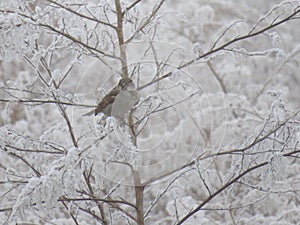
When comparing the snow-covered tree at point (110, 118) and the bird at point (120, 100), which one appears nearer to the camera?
the snow-covered tree at point (110, 118)

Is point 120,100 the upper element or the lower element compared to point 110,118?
upper

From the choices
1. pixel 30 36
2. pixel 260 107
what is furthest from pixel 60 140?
pixel 30 36

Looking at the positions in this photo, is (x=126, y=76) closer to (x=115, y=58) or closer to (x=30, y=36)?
Result: (x=115, y=58)

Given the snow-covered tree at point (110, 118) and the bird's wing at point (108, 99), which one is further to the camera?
the bird's wing at point (108, 99)

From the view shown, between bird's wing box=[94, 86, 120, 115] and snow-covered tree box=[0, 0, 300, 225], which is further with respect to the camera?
bird's wing box=[94, 86, 120, 115]

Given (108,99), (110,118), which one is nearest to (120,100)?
(108,99)

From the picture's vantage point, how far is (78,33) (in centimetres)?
239

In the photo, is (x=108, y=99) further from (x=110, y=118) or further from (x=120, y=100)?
(x=110, y=118)

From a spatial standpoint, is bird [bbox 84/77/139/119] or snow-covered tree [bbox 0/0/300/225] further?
bird [bbox 84/77/139/119]

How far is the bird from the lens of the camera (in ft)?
6.78

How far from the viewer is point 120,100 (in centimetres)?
207

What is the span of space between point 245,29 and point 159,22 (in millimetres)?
3186

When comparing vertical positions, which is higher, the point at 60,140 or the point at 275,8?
the point at 60,140

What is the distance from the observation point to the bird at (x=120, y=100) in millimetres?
2066
